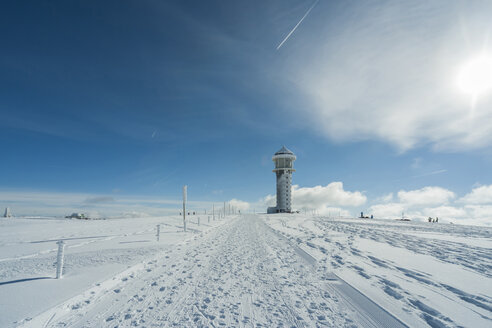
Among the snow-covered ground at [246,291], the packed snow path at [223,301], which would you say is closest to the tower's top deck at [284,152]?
the snow-covered ground at [246,291]

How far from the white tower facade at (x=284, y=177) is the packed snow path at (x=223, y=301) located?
75.2m

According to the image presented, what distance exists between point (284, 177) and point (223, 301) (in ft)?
261

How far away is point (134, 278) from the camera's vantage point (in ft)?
21.1

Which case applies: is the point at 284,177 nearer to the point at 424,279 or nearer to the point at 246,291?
the point at 424,279

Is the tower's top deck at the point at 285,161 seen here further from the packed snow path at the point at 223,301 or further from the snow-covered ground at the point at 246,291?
the packed snow path at the point at 223,301

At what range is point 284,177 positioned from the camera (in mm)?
82812

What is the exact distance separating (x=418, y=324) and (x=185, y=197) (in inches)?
686

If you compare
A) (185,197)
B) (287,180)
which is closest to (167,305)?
(185,197)

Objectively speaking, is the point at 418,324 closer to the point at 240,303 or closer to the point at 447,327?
the point at 447,327

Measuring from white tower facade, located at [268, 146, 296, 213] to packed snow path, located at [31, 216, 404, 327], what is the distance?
247 ft

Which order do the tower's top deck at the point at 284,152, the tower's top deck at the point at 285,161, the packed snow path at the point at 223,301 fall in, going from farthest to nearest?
the tower's top deck at the point at 284,152 → the tower's top deck at the point at 285,161 → the packed snow path at the point at 223,301

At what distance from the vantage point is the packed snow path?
12.8ft

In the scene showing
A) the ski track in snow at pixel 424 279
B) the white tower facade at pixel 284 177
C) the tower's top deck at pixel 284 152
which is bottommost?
the ski track in snow at pixel 424 279

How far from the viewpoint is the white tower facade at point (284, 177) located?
266ft
